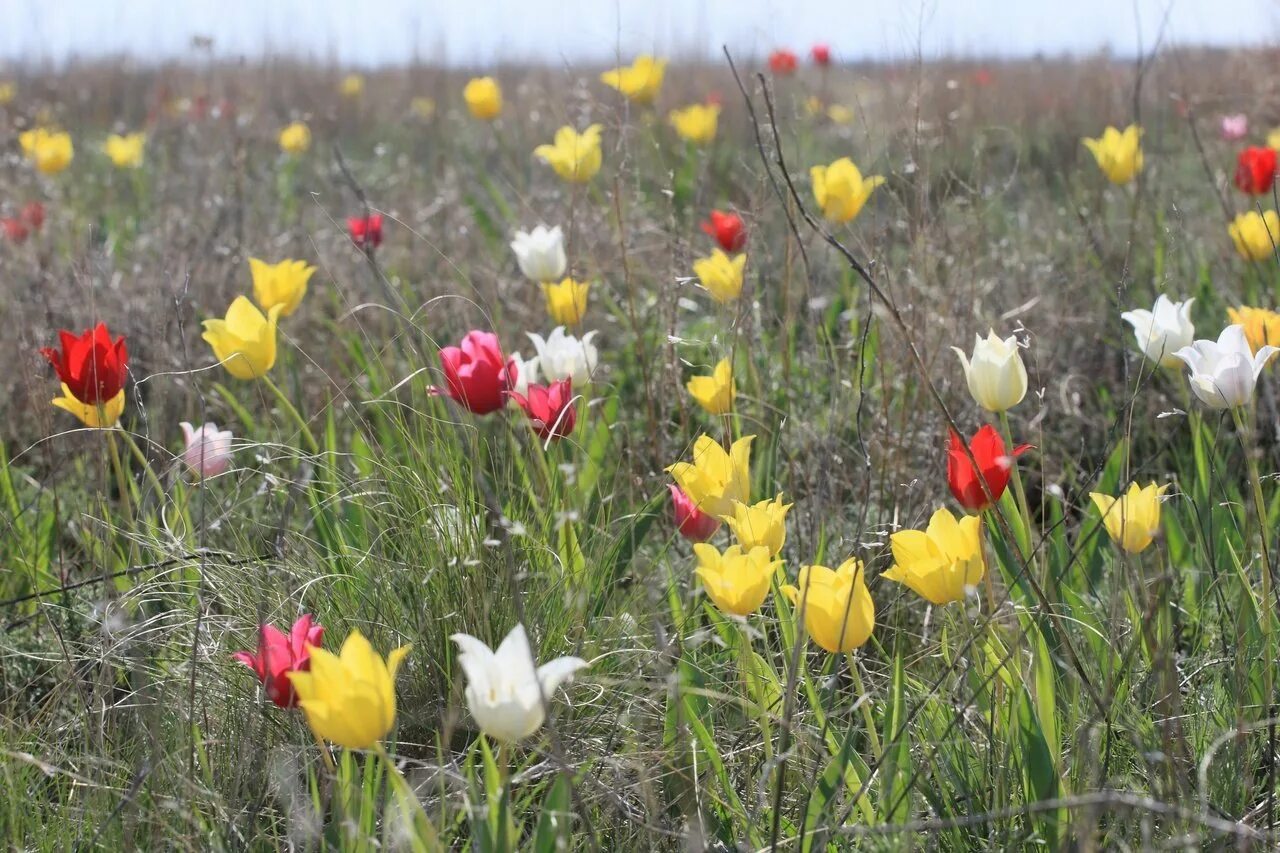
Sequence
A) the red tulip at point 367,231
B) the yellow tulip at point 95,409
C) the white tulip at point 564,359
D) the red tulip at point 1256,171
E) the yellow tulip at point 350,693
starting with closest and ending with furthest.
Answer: the yellow tulip at point 350,693
the yellow tulip at point 95,409
the white tulip at point 564,359
the red tulip at point 367,231
the red tulip at point 1256,171

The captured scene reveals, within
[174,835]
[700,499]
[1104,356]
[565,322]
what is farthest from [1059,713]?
[1104,356]

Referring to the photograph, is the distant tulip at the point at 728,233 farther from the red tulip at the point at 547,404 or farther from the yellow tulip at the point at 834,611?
the yellow tulip at the point at 834,611

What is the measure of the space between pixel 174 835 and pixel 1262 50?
5273 millimetres

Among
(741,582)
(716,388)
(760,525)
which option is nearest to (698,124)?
(716,388)

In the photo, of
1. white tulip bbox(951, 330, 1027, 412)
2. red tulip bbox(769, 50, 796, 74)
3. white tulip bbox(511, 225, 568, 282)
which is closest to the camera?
white tulip bbox(951, 330, 1027, 412)

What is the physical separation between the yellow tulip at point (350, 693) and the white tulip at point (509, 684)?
0.21 feet

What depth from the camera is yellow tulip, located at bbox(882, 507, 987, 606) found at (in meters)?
1.20

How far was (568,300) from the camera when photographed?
214cm

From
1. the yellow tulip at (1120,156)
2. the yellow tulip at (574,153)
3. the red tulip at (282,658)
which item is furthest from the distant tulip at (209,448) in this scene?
the yellow tulip at (1120,156)

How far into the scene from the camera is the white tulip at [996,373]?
54.7 inches

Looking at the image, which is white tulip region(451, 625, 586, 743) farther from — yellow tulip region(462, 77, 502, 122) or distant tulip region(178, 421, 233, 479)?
yellow tulip region(462, 77, 502, 122)

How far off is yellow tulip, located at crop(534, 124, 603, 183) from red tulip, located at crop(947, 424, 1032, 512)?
1.35m

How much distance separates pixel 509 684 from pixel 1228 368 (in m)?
0.90

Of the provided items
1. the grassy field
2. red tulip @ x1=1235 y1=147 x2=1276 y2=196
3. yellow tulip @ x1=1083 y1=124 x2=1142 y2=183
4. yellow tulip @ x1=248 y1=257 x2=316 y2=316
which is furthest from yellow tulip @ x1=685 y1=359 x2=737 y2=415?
red tulip @ x1=1235 y1=147 x2=1276 y2=196
